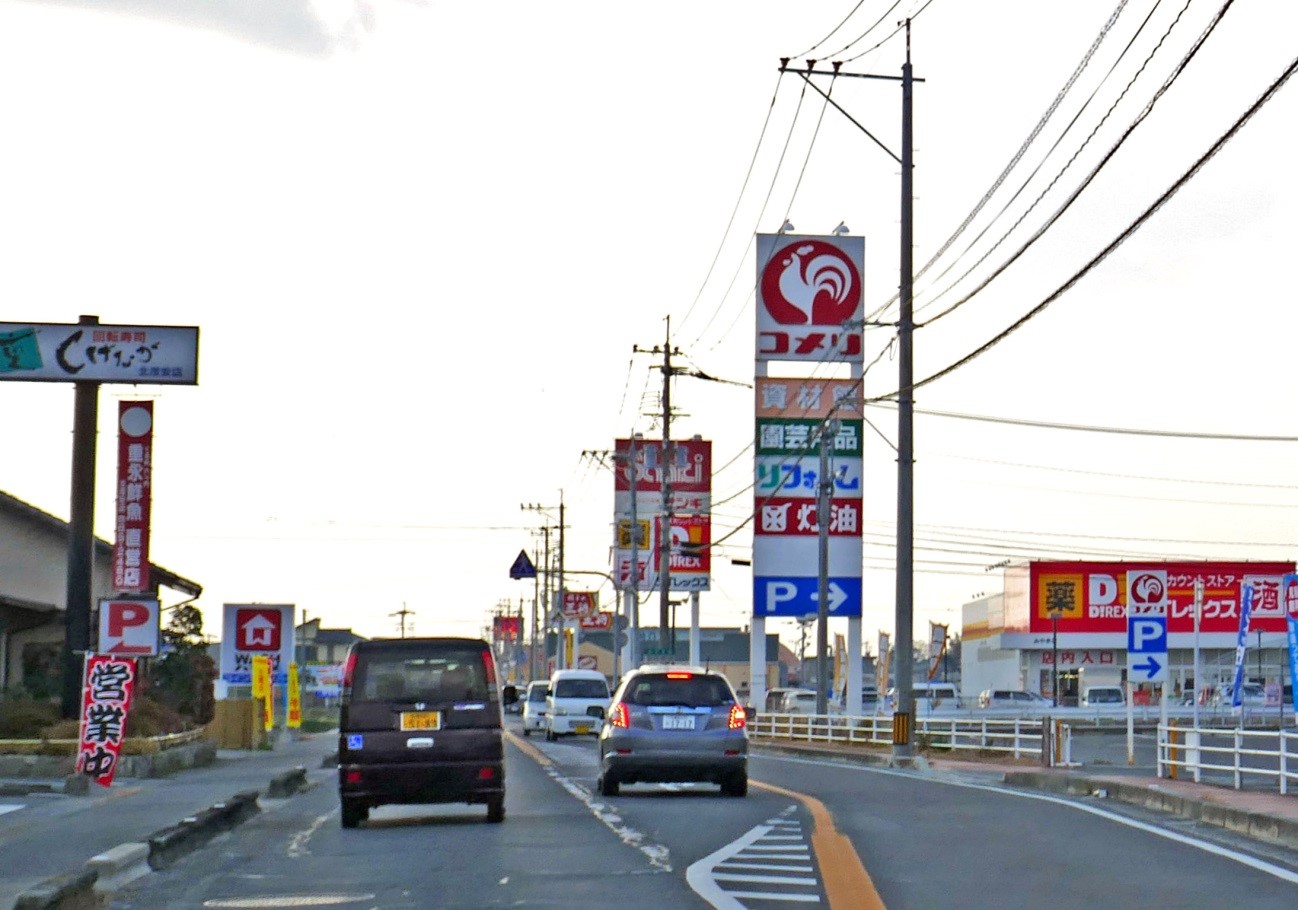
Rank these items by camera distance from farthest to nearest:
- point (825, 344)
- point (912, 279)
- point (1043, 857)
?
point (825, 344) < point (912, 279) < point (1043, 857)

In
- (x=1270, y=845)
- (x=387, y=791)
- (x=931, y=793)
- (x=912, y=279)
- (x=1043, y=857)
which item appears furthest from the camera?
(x=912, y=279)

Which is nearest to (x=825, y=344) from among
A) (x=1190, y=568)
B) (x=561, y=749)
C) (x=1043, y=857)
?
(x=561, y=749)

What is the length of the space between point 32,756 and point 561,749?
1645cm

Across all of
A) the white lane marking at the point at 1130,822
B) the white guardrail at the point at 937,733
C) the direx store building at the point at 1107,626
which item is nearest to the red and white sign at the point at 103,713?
the white lane marking at the point at 1130,822

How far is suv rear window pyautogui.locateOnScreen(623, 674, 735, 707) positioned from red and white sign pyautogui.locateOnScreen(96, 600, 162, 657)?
8.43 m

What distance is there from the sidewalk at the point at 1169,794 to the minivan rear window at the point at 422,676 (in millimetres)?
7454

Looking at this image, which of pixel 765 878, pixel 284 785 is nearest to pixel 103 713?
pixel 284 785

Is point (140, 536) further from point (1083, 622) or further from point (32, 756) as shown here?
point (1083, 622)

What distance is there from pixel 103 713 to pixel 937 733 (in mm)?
19857

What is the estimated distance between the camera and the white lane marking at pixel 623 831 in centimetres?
1505

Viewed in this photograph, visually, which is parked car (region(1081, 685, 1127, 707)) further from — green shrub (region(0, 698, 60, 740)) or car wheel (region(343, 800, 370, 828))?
car wheel (region(343, 800, 370, 828))

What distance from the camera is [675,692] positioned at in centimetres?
2356

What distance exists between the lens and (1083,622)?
87.4 meters

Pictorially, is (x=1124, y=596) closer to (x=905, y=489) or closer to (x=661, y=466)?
(x=661, y=466)
